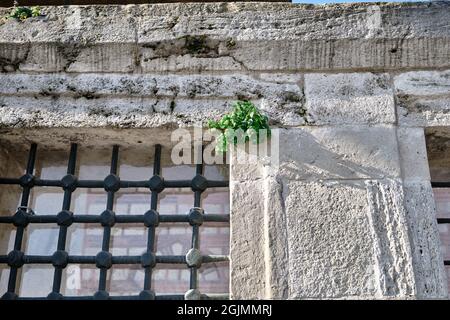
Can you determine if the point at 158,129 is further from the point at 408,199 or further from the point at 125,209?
the point at 125,209

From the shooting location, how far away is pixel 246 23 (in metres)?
2.86

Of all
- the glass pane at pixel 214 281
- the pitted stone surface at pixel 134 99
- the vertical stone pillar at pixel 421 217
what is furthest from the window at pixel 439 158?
the glass pane at pixel 214 281

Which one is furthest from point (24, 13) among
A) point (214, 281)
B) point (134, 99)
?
point (214, 281)

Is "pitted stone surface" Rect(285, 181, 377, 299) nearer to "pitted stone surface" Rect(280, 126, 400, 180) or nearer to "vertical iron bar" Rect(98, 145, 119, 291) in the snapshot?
"pitted stone surface" Rect(280, 126, 400, 180)

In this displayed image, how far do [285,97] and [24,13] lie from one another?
1.34m

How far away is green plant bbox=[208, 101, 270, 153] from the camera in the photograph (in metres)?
2.61

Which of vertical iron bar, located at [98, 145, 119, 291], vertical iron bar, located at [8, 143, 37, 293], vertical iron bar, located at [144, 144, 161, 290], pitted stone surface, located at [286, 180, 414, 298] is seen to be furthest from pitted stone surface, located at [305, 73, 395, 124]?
vertical iron bar, located at [8, 143, 37, 293]

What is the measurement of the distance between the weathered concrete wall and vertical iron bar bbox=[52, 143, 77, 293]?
0.10 m

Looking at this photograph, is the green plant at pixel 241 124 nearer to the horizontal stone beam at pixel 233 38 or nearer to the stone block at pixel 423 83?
the horizontal stone beam at pixel 233 38

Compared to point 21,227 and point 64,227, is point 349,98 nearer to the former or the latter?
point 64,227

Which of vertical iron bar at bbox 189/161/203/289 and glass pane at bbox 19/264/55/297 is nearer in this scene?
vertical iron bar at bbox 189/161/203/289

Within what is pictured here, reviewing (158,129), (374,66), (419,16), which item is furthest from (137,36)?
(419,16)

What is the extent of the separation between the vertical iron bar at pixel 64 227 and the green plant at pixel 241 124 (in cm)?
67

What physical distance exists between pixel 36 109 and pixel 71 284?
97 centimetres
